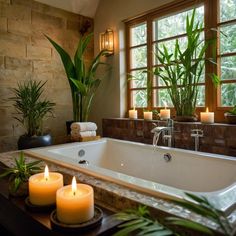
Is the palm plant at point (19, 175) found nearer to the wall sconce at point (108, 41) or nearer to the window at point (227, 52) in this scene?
the window at point (227, 52)

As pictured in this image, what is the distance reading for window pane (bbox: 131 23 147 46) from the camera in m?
2.68

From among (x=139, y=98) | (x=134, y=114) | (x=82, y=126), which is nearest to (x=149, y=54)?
(x=139, y=98)

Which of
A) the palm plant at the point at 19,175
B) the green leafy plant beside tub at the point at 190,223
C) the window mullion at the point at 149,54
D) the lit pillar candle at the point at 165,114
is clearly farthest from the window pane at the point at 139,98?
the green leafy plant beside tub at the point at 190,223

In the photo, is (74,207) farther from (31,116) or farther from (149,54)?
(149,54)

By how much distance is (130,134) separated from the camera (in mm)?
2533

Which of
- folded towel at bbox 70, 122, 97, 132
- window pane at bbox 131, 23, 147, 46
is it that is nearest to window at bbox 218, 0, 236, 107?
window pane at bbox 131, 23, 147, 46

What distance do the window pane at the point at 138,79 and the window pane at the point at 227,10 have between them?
93cm

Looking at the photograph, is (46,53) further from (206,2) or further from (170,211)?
(170,211)

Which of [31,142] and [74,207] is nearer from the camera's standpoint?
[74,207]

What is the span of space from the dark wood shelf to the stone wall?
59.1 inches

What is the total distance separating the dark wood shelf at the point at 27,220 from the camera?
0.82 meters

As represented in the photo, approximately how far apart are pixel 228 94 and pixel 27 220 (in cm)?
180

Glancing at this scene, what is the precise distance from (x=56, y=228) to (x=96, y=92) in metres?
2.48

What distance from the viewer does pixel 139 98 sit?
2764 millimetres
